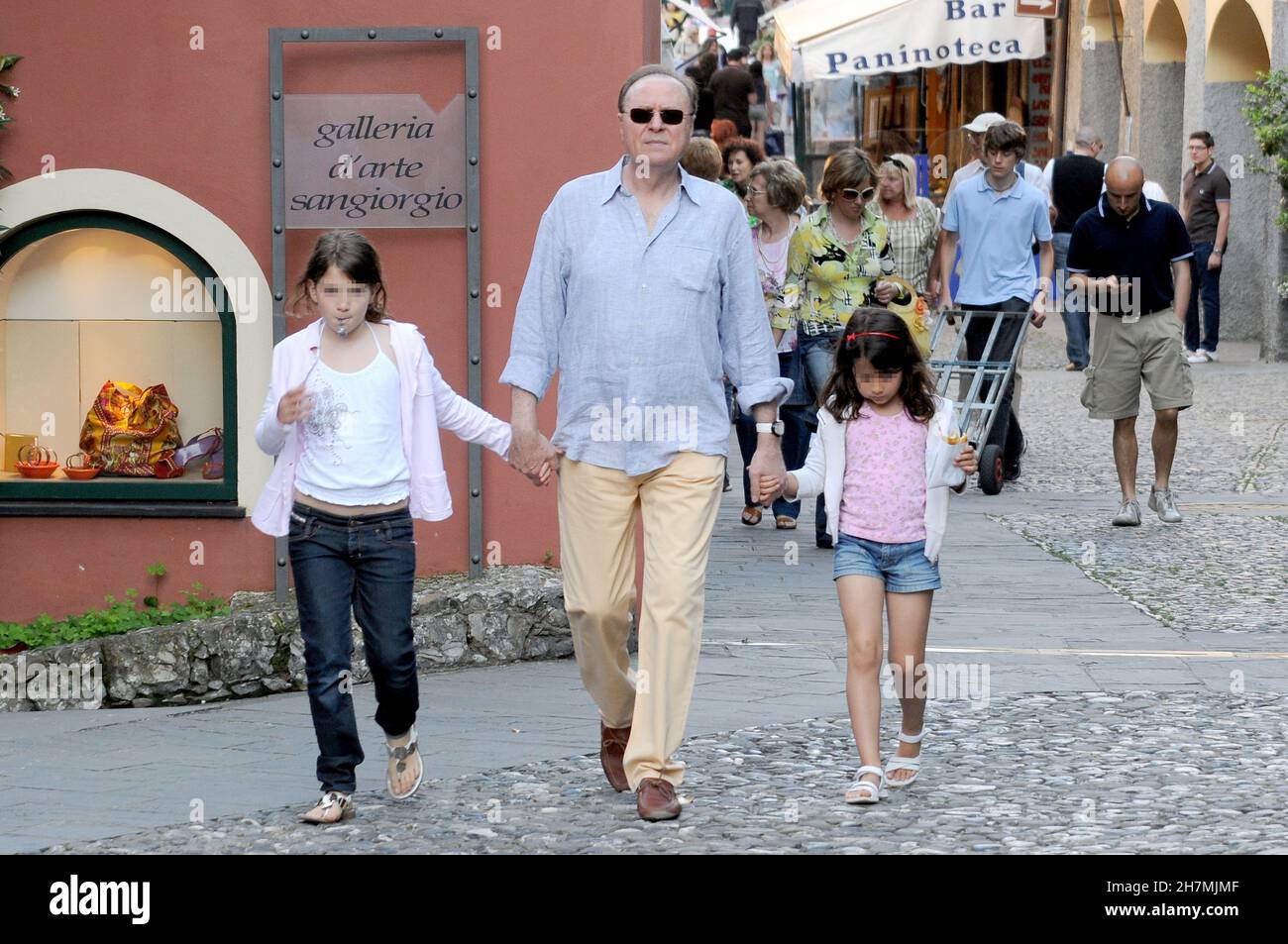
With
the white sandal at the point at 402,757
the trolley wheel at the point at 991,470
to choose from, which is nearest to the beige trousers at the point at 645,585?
the white sandal at the point at 402,757

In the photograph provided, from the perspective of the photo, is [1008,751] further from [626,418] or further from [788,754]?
[626,418]

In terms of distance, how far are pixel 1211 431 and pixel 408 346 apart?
1032 centimetres

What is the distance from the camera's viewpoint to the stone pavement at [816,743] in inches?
210

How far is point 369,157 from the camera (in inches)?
307

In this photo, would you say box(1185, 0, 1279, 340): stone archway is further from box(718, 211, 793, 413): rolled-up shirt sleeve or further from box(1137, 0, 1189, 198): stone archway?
box(718, 211, 793, 413): rolled-up shirt sleeve

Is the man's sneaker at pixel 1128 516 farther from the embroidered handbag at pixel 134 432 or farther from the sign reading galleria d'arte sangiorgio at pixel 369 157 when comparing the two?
the embroidered handbag at pixel 134 432

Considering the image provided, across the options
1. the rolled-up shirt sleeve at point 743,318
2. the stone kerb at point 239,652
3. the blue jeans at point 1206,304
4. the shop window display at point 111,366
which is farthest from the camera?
the blue jeans at point 1206,304

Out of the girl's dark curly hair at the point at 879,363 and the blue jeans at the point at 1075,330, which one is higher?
the blue jeans at the point at 1075,330

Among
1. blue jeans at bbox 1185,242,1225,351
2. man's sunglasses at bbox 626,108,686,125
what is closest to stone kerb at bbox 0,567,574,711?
man's sunglasses at bbox 626,108,686,125

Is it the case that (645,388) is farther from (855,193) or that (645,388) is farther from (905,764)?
(855,193)

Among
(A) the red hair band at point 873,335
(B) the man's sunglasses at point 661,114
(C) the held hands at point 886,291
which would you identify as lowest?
(A) the red hair band at point 873,335

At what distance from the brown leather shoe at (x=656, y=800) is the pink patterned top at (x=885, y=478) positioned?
935 mm

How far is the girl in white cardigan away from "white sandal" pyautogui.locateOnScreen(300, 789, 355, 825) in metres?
1.40

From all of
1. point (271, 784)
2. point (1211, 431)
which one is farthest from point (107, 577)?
point (1211, 431)
